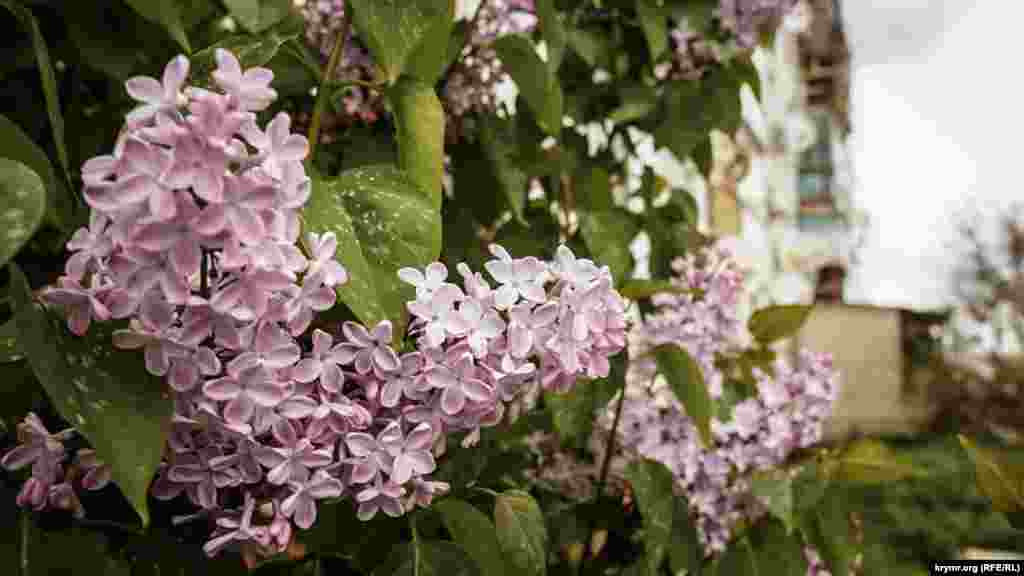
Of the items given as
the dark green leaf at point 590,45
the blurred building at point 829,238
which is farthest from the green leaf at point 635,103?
the blurred building at point 829,238

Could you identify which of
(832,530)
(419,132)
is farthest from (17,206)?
(832,530)

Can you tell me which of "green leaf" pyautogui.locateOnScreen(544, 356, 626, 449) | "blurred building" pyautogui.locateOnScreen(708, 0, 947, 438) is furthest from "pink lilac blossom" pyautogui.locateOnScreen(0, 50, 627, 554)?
"blurred building" pyautogui.locateOnScreen(708, 0, 947, 438)

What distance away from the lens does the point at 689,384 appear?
984 millimetres

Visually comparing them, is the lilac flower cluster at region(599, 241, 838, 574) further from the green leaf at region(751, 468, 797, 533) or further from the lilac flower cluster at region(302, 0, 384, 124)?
the lilac flower cluster at region(302, 0, 384, 124)

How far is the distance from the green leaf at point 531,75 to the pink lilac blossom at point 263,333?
425mm

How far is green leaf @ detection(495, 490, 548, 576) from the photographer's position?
0.67 metres

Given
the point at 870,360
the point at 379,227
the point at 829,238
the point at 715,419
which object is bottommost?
the point at 870,360

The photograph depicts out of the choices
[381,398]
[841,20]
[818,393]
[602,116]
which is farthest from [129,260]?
[841,20]

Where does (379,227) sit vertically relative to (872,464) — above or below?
above

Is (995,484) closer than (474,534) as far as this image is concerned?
No

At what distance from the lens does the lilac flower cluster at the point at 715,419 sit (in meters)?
1.24

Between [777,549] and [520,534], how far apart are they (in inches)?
22.8

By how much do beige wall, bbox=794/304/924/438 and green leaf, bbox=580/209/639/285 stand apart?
1290cm

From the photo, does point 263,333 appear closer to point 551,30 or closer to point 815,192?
point 551,30
